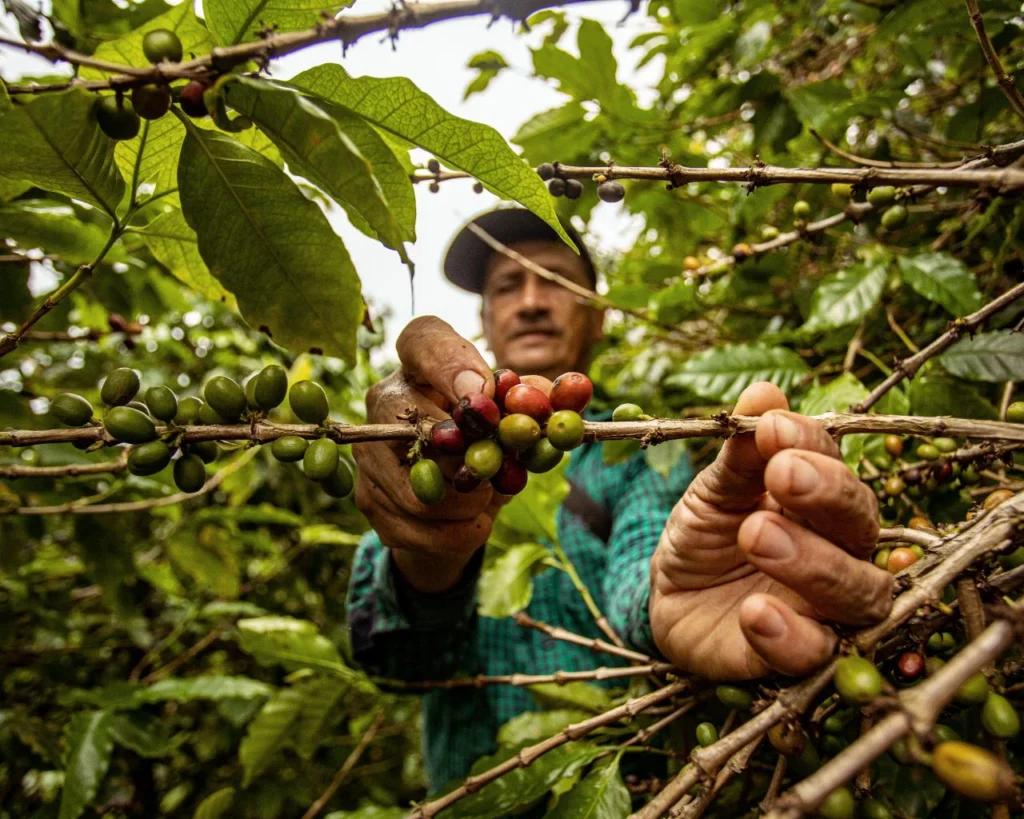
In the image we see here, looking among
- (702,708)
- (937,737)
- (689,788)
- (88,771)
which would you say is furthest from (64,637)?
(937,737)

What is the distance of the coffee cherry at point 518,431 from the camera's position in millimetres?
976

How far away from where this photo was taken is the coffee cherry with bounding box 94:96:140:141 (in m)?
0.81

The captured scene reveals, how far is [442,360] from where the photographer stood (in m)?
1.15

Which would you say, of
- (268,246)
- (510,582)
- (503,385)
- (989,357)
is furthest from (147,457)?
(989,357)

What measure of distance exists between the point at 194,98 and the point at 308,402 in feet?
1.51

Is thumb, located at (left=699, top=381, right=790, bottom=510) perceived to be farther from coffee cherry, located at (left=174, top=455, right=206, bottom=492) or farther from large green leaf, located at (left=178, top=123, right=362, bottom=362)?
coffee cherry, located at (left=174, top=455, right=206, bottom=492)

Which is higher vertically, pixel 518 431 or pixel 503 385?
pixel 503 385

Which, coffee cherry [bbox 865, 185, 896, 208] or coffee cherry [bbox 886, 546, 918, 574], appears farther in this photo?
coffee cherry [bbox 865, 185, 896, 208]

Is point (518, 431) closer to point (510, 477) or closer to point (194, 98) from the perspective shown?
point (510, 477)

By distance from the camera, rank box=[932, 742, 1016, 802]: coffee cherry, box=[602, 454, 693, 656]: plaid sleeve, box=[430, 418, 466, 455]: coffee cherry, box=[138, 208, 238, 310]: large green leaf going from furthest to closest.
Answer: box=[602, 454, 693, 656]: plaid sleeve → box=[138, 208, 238, 310]: large green leaf → box=[430, 418, 466, 455]: coffee cherry → box=[932, 742, 1016, 802]: coffee cherry

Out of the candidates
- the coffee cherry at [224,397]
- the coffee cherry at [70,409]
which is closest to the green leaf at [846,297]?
the coffee cherry at [224,397]

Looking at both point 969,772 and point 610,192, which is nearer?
point 969,772

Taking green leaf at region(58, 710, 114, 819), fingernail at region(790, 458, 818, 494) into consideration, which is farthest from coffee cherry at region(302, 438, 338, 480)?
green leaf at region(58, 710, 114, 819)

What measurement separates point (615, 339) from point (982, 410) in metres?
2.50
